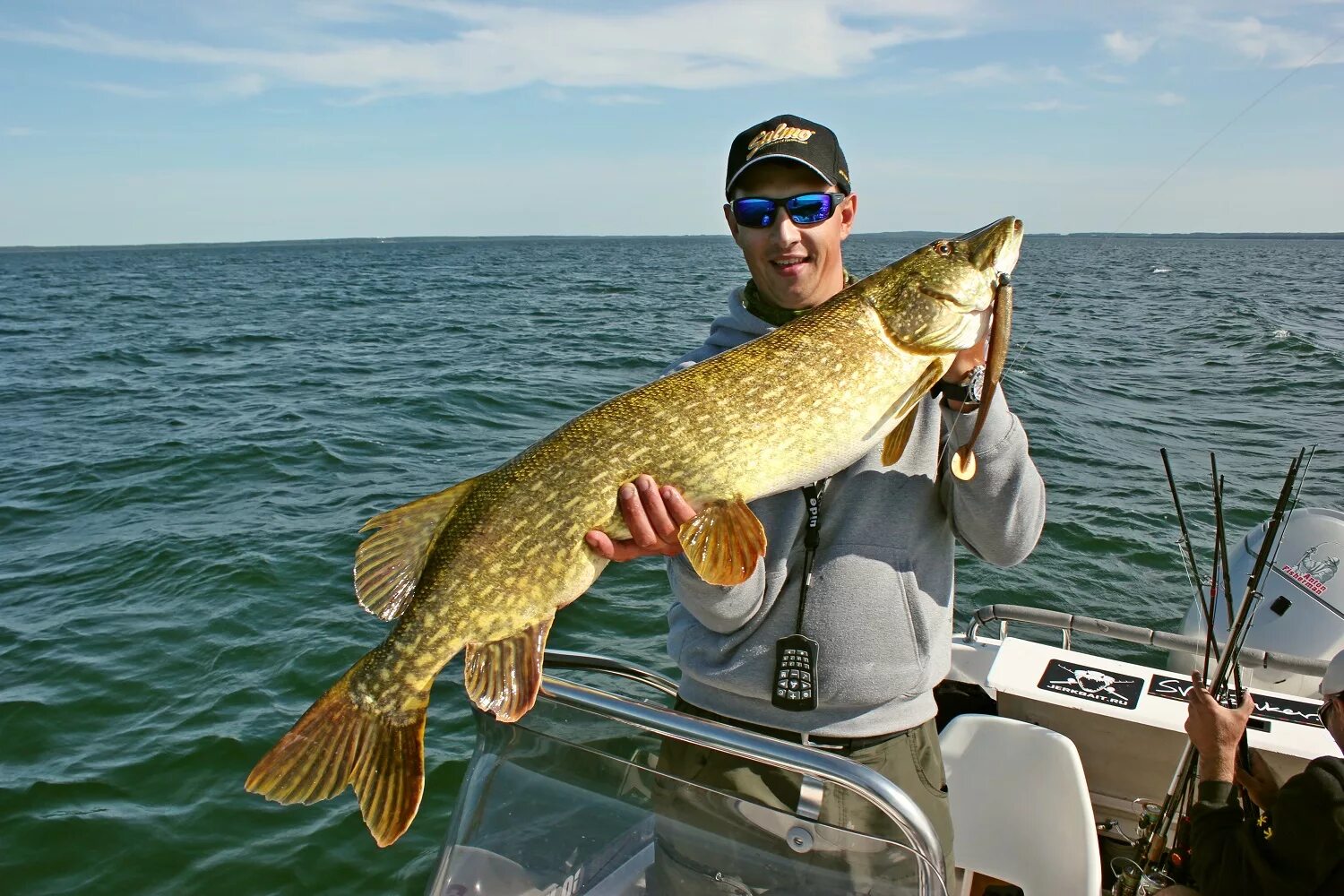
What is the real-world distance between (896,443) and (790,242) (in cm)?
61

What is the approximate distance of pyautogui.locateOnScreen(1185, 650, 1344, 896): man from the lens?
2.52 metres

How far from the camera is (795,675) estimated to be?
2.30 m

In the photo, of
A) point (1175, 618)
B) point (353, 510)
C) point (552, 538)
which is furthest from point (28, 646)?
Answer: point (1175, 618)

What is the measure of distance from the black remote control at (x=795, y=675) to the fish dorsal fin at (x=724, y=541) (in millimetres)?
216

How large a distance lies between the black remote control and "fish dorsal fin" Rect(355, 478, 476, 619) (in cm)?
91

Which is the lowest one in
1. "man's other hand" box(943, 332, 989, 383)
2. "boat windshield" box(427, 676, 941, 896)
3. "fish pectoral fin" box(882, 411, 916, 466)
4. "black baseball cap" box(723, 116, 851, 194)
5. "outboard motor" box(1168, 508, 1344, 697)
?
"outboard motor" box(1168, 508, 1344, 697)

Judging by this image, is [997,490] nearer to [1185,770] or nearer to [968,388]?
[968,388]

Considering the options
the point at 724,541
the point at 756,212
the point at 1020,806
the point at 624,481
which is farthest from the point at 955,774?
the point at 756,212

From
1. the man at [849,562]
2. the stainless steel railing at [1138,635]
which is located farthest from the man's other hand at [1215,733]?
the man at [849,562]

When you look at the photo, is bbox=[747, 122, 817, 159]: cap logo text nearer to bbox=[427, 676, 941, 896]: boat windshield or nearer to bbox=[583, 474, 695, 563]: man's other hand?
bbox=[583, 474, 695, 563]: man's other hand

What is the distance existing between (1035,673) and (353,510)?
7488 mm

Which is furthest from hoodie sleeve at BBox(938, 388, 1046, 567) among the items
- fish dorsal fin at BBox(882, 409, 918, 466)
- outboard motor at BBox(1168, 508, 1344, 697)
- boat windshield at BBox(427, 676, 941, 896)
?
outboard motor at BBox(1168, 508, 1344, 697)

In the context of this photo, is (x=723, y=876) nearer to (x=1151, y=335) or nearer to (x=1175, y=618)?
(x=1175, y=618)

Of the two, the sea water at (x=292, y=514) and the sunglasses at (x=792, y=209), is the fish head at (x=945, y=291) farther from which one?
the sea water at (x=292, y=514)
